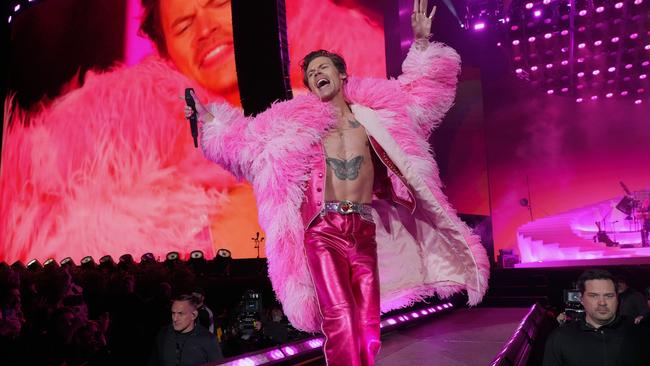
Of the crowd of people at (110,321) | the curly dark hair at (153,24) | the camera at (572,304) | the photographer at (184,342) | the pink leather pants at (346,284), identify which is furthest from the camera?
the curly dark hair at (153,24)

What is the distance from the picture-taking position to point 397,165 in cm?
264

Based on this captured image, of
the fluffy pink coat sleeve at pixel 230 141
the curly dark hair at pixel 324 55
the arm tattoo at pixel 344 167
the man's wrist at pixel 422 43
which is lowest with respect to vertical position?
the arm tattoo at pixel 344 167

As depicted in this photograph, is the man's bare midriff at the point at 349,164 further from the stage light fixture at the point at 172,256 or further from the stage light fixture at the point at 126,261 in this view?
the stage light fixture at the point at 172,256

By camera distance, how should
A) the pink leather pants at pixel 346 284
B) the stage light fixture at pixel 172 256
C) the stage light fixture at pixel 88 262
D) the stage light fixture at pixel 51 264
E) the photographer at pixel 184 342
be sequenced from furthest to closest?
the stage light fixture at pixel 88 262 < the stage light fixture at pixel 172 256 < the stage light fixture at pixel 51 264 < the photographer at pixel 184 342 < the pink leather pants at pixel 346 284

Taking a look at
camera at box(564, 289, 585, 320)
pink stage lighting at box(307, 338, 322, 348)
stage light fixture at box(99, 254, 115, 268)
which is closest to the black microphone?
pink stage lighting at box(307, 338, 322, 348)

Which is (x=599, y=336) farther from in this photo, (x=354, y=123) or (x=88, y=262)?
(x=88, y=262)

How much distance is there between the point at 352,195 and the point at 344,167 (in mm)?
145

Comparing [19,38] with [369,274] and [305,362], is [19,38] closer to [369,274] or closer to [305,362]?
[305,362]

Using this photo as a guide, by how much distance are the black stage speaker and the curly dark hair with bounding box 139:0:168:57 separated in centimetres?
721

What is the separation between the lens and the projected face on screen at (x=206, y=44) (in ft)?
34.1

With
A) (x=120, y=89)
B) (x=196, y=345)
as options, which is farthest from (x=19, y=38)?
(x=196, y=345)

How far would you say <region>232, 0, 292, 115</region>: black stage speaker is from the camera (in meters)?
4.35

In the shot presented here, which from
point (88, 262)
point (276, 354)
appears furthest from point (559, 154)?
point (276, 354)

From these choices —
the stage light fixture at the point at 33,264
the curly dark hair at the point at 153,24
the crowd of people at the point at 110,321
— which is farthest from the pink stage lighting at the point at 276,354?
the stage light fixture at the point at 33,264
